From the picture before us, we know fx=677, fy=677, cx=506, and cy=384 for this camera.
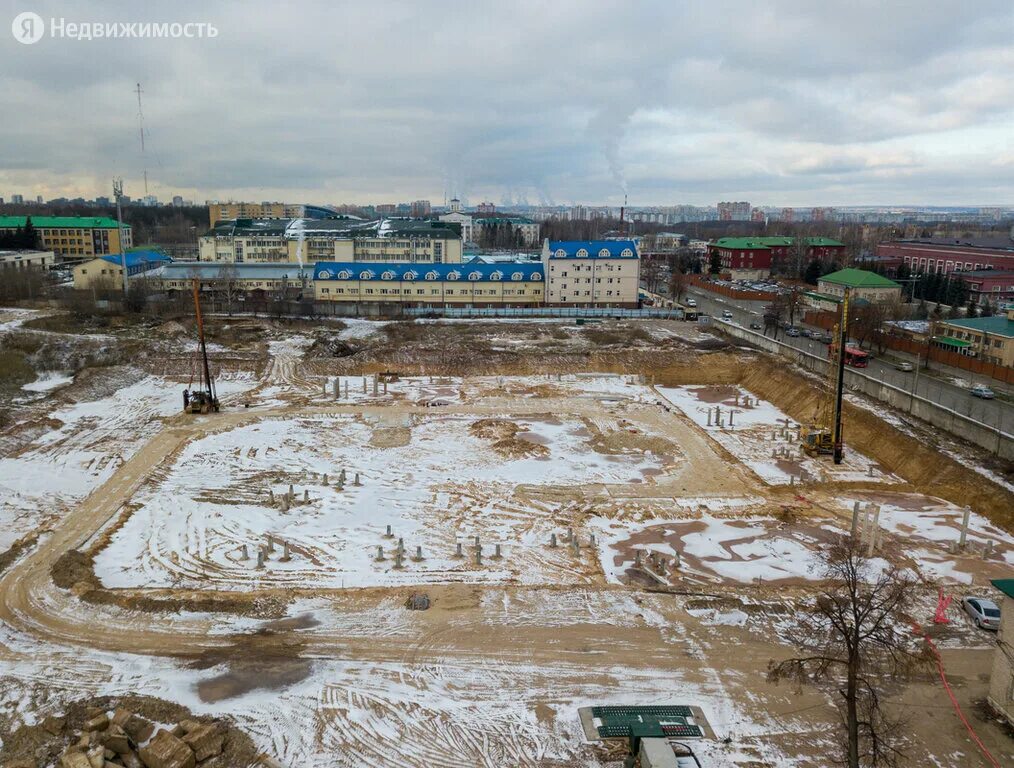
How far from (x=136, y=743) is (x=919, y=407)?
2659cm

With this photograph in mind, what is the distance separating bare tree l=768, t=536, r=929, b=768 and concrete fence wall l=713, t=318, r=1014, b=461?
908 cm

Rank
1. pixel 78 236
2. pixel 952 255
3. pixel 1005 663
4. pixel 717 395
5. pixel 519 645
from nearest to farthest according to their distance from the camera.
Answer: pixel 1005 663 → pixel 519 645 → pixel 717 395 → pixel 952 255 → pixel 78 236

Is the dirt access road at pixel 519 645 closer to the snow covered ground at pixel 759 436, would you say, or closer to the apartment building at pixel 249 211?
the snow covered ground at pixel 759 436

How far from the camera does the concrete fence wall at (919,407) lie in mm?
21859

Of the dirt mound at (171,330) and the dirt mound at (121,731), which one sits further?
the dirt mound at (171,330)

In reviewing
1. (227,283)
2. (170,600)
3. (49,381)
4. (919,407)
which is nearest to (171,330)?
(49,381)

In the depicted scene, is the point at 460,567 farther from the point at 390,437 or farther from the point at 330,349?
the point at 330,349

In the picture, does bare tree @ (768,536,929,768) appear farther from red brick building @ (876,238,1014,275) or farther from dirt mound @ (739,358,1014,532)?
red brick building @ (876,238,1014,275)

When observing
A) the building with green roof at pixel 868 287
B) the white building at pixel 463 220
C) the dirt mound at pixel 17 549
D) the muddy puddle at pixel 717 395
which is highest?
the white building at pixel 463 220

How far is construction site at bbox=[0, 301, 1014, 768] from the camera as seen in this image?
10.7 m

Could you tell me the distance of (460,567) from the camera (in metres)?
15.8

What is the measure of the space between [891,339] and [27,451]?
130ft

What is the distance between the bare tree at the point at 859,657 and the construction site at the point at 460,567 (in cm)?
33

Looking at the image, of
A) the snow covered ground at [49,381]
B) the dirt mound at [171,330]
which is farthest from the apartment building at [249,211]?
the snow covered ground at [49,381]
